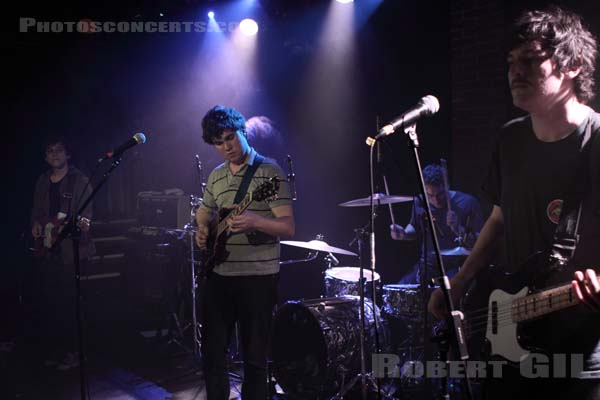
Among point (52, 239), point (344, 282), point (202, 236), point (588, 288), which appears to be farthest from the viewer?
point (52, 239)

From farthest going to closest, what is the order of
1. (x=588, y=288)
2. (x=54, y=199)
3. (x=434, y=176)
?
(x=54, y=199) < (x=434, y=176) < (x=588, y=288)

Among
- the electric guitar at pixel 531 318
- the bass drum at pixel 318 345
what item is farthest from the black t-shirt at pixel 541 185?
the bass drum at pixel 318 345

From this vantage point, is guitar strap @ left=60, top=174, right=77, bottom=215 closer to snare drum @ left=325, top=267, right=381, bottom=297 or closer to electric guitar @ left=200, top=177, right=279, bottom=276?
electric guitar @ left=200, top=177, right=279, bottom=276

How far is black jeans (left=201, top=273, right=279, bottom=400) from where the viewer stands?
370 cm

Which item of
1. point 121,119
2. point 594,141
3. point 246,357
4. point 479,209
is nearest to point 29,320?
point 121,119

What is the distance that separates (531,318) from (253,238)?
80.6 inches

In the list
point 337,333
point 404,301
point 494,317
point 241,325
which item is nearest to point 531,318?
point 494,317

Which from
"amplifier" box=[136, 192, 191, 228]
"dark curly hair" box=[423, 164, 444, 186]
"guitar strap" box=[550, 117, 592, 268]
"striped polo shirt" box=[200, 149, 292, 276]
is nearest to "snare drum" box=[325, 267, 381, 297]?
"dark curly hair" box=[423, 164, 444, 186]

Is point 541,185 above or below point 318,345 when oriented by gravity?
above

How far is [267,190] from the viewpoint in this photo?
12.4 feet

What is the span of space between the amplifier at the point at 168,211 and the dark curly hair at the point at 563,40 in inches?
215

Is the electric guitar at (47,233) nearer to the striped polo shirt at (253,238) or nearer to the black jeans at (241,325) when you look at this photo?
the striped polo shirt at (253,238)

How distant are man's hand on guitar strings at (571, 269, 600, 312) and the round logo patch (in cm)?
32

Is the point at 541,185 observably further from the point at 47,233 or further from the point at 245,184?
the point at 47,233
